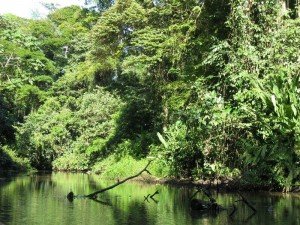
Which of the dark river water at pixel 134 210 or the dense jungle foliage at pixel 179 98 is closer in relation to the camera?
the dark river water at pixel 134 210

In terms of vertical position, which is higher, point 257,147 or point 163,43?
point 163,43

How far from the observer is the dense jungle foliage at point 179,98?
14969 mm

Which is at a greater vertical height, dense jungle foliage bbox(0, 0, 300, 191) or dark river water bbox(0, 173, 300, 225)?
dense jungle foliage bbox(0, 0, 300, 191)

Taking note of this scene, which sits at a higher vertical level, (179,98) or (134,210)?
(179,98)

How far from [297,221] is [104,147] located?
850 inches

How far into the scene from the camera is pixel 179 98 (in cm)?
2064

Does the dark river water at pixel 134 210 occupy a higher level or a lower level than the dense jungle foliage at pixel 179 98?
lower

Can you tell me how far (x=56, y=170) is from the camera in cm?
3375

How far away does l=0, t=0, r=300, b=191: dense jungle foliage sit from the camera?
15.0 metres

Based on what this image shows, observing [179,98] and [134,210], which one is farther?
[179,98]

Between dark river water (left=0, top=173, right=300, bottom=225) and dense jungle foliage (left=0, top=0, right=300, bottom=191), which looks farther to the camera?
dense jungle foliage (left=0, top=0, right=300, bottom=191)

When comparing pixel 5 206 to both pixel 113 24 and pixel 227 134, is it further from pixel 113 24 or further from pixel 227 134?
pixel 113 24

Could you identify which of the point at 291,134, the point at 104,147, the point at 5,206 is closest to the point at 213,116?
the point at 291,134

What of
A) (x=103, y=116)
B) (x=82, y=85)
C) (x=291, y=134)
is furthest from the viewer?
(x=82, y=85)
